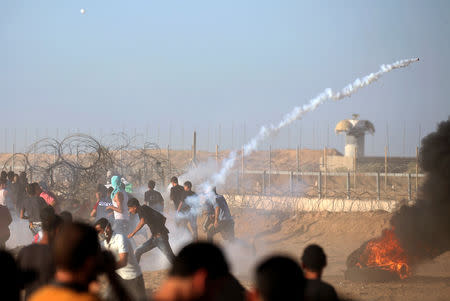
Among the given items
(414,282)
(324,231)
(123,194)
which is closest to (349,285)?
(414,282)

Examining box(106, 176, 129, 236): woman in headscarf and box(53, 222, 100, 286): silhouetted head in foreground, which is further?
box(106, 176, 129, 236): woman in headscarf

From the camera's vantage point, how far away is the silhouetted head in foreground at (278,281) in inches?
116

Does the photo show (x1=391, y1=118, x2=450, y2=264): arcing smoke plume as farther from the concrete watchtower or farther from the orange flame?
the concrete watchtower

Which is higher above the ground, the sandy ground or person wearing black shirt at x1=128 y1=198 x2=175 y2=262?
person wearing black shirt at x1=128 y1=198 x2=175 y2=262

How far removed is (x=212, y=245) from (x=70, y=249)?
79 centimetres

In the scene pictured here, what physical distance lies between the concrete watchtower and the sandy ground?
16995mm

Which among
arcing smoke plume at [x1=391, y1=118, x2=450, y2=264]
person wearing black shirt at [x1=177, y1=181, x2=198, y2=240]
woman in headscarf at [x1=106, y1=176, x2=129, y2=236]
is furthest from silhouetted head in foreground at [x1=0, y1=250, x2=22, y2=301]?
person wearing black shirt at [x1=177, y1=181, x2=198, y2=240]

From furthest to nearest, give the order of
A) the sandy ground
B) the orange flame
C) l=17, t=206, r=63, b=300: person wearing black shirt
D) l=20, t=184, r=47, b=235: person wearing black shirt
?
the orange flame
l=20, t=184, r=47, b=235: person wearing black shirt
the sandy ground
l=17, t=206, r=63, b=300: person wearing black shirt

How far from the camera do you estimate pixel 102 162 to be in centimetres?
1861

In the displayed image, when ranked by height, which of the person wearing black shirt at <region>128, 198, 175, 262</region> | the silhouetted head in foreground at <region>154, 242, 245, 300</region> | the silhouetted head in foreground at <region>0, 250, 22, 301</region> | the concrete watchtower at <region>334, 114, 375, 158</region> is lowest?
the person wearing black shirt at <region>128, 198, 175, 262</region>

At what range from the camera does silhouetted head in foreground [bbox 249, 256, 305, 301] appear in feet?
9.69

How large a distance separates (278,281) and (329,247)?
15015mm

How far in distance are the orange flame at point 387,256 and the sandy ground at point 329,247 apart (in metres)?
0.31

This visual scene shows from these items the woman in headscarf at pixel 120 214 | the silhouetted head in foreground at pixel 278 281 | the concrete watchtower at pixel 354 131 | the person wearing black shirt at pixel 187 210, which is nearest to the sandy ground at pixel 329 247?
the person wearing black shirt at pixel 187 210
